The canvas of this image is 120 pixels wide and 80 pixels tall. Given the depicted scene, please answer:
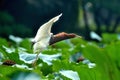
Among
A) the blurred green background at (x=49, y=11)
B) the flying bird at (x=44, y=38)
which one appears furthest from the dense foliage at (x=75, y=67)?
the blurred green background at (x=49, y=11)

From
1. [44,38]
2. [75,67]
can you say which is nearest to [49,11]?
[44,38]

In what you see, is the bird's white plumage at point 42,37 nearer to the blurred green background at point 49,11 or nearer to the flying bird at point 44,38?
the flying bird at point 44,38

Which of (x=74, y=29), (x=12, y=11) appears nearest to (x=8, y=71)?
(x=12, y=11)

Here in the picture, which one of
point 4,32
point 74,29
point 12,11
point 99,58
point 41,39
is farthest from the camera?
point 74,29

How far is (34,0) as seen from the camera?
54.0ft

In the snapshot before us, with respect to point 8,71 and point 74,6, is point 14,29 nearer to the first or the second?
point 74,6

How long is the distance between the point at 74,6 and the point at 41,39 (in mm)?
14945

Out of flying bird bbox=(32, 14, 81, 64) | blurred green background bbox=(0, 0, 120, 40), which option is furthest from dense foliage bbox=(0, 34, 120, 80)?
blurred green background bbox=(0, 0, 120, 40)

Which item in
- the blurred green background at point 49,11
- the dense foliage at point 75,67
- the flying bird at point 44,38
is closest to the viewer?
the dense foliage at point 75,67

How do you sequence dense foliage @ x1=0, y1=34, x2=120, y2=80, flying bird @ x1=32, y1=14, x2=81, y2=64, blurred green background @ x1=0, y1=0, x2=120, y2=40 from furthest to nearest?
blurred green background @ x1=0, y1=0, x2=120, y2=40
flying bird @ x1=32, y1=14, x2=81, y2=64
dense foliage @ x1=0, y1=34, x2=120, y2=80

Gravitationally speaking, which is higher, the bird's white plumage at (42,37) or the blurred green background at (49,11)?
the blurred green background at (49,11)

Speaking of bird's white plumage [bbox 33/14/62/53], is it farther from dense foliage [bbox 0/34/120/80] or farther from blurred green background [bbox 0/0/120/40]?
blurred green background [bbox 0/0/120/40]

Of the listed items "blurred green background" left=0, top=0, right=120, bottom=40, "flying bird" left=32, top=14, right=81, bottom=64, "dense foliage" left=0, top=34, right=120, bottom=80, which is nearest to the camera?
"dense foliage" left=0, top=34, right=120, bottom=80

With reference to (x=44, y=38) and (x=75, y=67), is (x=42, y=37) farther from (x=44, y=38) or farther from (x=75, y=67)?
(x=75, y=67)
